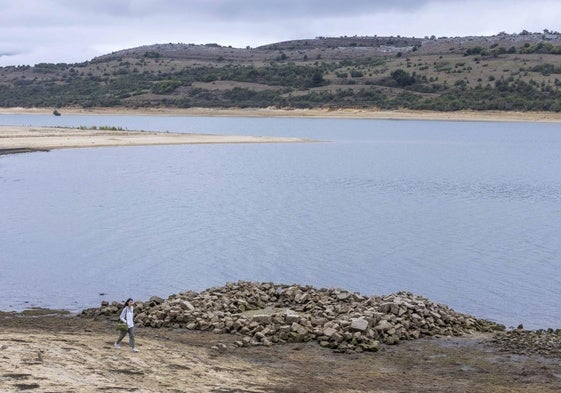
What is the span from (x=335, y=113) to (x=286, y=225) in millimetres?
61909

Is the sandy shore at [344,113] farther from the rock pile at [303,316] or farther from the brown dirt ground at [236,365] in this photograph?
the brown dirt ground at [236,365]

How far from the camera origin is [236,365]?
40.5ft

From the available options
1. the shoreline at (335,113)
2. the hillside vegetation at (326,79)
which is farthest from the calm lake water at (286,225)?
the hillside vegetation at (326,79)

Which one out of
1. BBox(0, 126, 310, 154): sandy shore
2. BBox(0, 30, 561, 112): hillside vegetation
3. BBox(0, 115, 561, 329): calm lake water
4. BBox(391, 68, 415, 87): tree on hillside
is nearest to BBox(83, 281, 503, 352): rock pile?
BBox(0, 115, 561, 329): calm lake water

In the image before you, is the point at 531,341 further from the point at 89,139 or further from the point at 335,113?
the point at 335,113

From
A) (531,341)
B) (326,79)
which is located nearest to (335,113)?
(326,79)

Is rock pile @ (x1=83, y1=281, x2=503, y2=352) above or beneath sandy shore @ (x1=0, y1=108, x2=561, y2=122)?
beneath

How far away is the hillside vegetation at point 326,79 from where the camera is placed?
285 ft

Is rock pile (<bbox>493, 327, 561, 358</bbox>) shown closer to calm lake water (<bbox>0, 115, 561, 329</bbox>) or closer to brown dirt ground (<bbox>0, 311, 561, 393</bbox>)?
brown dirt ground (<bbox>0, 311, 561, 393</bbox>)

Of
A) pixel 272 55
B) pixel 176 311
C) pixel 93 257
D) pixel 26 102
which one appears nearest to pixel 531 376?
pixel 176 311

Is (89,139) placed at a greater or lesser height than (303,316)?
greater

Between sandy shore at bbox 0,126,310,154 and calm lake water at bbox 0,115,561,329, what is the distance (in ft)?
4.07

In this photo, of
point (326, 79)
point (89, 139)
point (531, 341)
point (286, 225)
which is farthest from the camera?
point (326, 79)

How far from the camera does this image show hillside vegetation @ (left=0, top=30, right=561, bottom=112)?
86875mm
